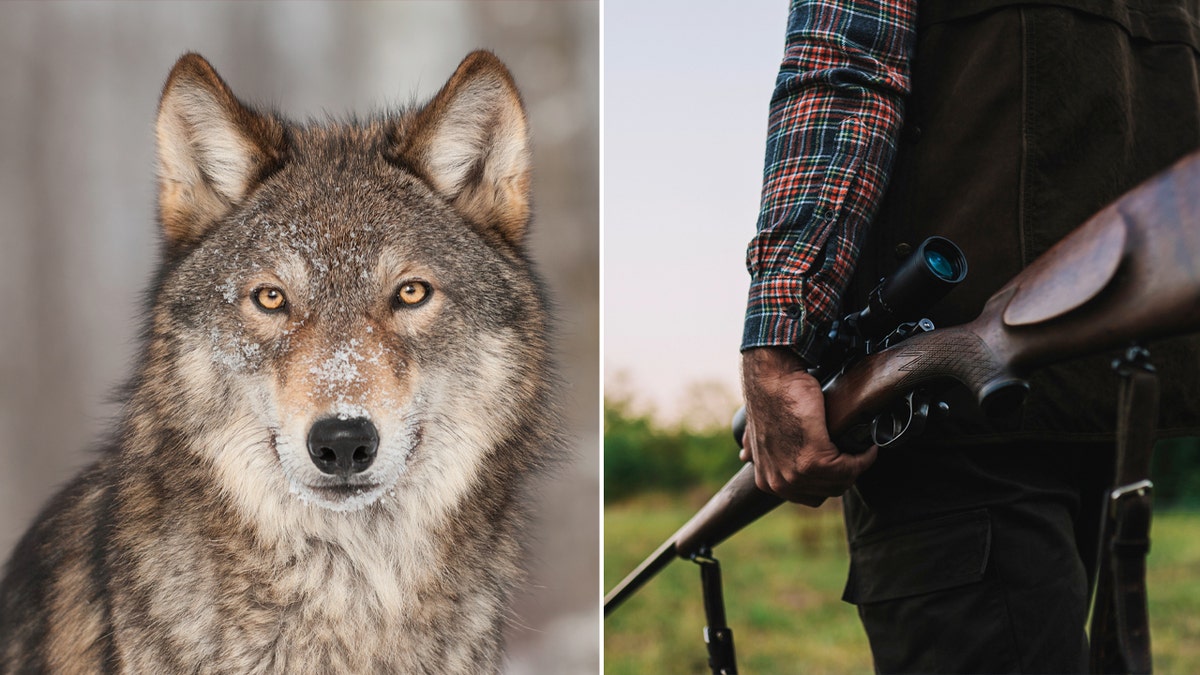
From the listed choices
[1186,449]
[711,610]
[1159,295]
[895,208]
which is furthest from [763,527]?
[1159,295]

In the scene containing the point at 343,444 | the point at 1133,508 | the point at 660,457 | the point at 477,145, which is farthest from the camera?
the point at 660,457

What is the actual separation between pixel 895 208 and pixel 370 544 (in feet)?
3.31

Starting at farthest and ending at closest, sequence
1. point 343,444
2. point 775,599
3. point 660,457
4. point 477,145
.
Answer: point 775,599 → point 660,457 → point 477,145 → point 343,444

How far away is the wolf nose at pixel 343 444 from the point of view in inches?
48.9

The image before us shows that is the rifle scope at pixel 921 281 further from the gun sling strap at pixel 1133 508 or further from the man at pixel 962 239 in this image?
the gun sling strap at pixel 1133 508

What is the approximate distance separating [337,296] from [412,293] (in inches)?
4.7

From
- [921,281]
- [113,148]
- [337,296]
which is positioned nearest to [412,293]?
[337,296]

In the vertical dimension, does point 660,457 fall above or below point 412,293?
below

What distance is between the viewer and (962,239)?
4.54 feet

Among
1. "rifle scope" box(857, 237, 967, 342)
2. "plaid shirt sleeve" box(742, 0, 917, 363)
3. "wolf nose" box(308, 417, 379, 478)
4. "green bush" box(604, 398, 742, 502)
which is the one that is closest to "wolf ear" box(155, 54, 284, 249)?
"wolf nose" box(308, 417, 379, 478)

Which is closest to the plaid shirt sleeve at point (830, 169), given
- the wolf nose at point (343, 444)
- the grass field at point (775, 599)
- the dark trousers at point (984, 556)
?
the dark trousers at point (984, 556)

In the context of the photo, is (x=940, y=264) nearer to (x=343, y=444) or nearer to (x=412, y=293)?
(x=412, y=293)

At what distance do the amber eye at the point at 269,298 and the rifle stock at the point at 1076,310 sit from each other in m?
0.86

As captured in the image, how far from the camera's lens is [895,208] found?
4.83ft
